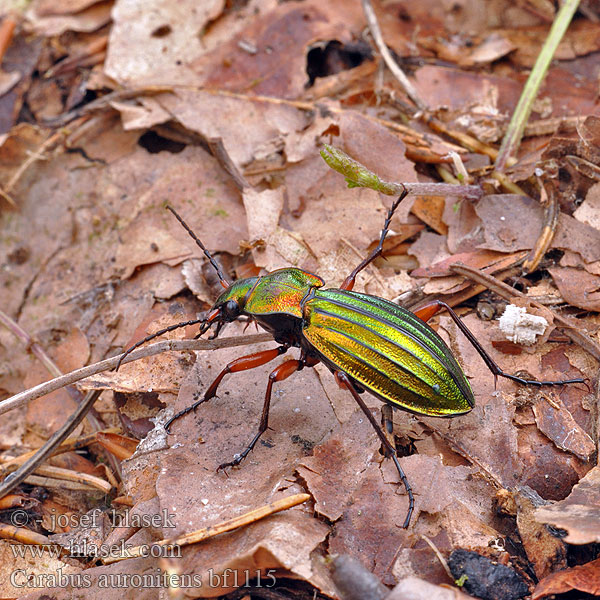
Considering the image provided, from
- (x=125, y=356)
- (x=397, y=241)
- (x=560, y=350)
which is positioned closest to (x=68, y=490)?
(x=125, y=356)

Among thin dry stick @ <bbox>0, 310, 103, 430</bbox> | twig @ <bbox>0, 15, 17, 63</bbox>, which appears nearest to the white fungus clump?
thin dry stick @ <bbox>0, 310, 103, 430</bbox>

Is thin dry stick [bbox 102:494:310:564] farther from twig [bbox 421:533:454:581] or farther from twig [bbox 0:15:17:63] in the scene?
twig [bbox 0:15:17:63]

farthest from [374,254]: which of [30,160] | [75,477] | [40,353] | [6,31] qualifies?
[6,31]

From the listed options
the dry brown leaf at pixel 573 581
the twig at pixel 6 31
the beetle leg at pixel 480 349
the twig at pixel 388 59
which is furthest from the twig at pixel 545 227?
the twig at pixel 6 31

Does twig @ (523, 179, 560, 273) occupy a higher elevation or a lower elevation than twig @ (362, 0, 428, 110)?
lower
